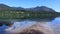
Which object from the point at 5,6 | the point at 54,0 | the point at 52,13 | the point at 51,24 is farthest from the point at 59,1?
the point at 5,6

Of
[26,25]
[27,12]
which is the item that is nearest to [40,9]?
[27,12]

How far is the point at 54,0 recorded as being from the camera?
5.34 feet

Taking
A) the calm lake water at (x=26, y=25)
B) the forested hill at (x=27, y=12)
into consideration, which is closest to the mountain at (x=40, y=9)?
the forested hill at (x=27, y=12)

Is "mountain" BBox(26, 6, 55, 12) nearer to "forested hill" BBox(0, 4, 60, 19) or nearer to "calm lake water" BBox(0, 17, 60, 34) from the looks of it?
"forested hill" BBox(0, 4, 60, 19)

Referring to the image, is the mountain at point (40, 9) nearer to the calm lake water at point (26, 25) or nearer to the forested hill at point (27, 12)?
the forested hill at point (27, 12)

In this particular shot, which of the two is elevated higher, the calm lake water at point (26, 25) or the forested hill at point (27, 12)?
the forested hill at point (27, 12)

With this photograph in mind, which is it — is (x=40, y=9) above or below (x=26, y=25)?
above

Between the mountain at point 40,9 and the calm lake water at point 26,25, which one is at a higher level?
the mountain at point 40,9

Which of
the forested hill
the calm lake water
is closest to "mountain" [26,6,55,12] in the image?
the forested hill

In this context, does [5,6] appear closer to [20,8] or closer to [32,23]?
[20,8]

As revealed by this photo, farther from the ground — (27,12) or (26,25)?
(27,12)

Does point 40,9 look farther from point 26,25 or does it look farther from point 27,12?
point 26,25

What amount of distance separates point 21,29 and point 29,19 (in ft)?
0.68

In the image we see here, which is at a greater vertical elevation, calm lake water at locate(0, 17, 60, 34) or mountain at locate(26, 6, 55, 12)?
mountain at locate(26, 6, 55, 12)
